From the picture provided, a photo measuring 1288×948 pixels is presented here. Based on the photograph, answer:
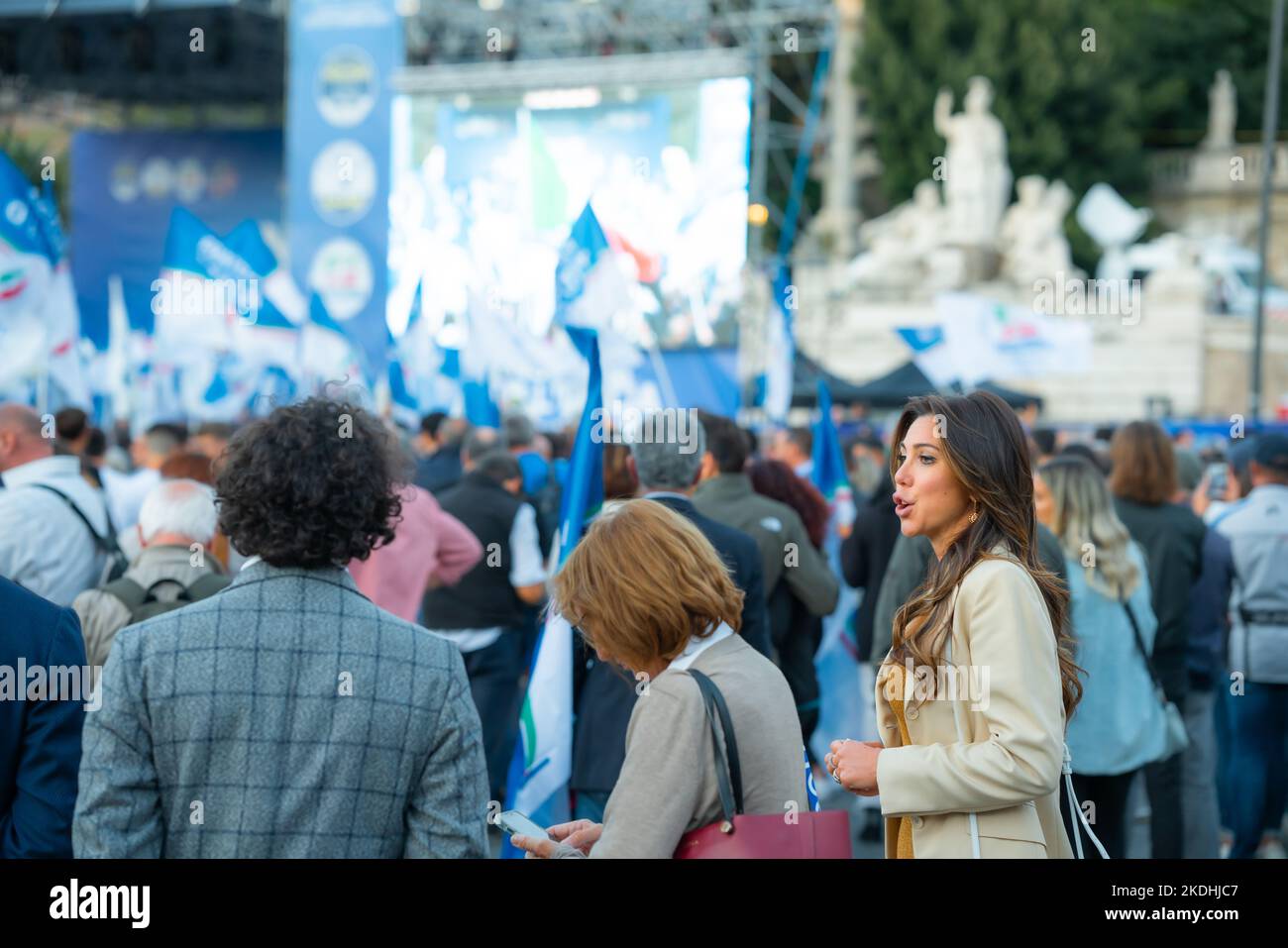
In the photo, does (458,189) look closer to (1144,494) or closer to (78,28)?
(78,28)

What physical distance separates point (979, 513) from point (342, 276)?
614 inches

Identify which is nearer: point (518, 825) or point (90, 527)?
point (518, 825)

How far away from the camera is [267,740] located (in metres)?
2.63

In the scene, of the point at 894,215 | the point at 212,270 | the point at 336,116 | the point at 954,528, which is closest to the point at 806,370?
the point at 336,116

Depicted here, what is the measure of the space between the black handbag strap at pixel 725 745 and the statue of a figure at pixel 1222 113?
42.2 meters

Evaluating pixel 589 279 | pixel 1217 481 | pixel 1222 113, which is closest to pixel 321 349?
pixel 589 279

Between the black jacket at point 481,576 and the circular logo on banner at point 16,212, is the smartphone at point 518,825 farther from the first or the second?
the circular logo on banner at point 16,212

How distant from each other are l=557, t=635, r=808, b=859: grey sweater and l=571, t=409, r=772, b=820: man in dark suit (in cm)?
164

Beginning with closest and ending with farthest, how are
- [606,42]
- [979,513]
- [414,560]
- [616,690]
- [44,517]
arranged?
[979,513], [616,690], [44,517], [414,560], [606,42]

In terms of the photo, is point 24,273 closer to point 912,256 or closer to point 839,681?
point 839,681

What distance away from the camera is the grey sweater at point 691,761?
2682 mm

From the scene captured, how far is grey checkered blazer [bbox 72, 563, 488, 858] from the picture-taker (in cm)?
261

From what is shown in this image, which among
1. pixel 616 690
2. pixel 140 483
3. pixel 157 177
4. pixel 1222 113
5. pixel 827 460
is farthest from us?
pixel 1222 113

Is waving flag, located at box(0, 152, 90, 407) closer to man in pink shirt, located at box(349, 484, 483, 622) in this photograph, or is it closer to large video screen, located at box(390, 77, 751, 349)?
man in pink shirt, located at box(349, 484, 483, 622)
